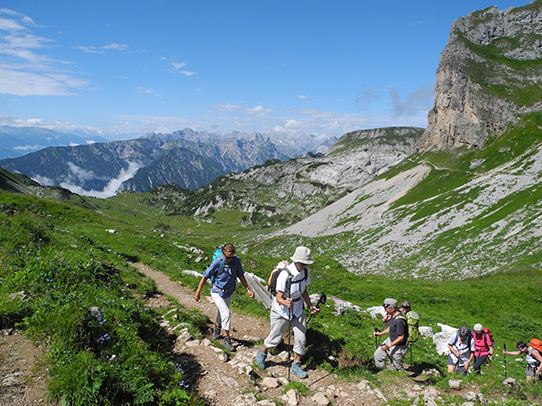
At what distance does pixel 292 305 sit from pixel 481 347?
8238mm

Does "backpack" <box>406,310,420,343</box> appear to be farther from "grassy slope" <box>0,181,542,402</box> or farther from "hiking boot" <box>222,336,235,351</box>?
"hiking boot" <box>222,336,235,351</box>

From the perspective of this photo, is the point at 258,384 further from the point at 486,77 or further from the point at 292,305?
the point at 486,77

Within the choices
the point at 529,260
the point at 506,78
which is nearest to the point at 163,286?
the point at 529,260

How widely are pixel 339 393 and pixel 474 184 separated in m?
72.7

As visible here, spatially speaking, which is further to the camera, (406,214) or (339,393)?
(406,214)

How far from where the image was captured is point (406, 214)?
67750mm

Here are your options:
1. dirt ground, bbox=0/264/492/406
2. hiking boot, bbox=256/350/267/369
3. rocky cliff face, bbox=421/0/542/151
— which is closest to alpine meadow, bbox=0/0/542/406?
dirt ground, bbox=0/264/492/406

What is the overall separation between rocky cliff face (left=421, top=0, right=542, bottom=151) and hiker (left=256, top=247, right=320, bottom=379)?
358 ft

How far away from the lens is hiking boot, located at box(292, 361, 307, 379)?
873cm

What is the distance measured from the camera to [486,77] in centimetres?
10806

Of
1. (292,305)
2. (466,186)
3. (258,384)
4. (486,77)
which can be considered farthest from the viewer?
(486,77)

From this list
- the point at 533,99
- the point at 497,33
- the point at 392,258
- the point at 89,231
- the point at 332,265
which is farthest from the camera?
the point at 497,33

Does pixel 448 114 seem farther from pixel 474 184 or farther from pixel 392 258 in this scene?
pixel 392 258

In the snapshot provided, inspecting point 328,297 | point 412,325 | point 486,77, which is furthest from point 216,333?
point 486,77
